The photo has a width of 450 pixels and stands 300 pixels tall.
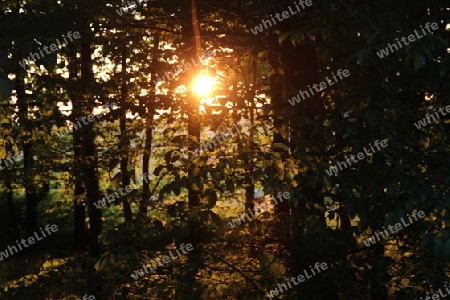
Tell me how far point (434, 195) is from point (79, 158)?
7.26 m

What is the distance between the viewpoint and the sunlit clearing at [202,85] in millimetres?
5600

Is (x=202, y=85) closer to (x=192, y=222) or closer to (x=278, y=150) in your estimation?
(x=278, y=150)

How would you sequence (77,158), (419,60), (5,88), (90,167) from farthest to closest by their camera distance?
Answer: 1. (90,167)
2. (77,158)
3. (419,60)
4. (5,88)

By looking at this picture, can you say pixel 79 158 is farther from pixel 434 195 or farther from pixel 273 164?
pixel 434 195

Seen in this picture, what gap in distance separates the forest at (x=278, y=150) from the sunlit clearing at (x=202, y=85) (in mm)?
29

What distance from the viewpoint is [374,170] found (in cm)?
428

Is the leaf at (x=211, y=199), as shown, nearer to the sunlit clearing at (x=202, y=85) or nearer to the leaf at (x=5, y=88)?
the sunlit clearing at (x=202, y=85)

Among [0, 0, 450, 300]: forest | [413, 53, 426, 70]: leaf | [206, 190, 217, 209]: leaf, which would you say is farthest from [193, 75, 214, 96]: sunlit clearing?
[413, 53, 426, 70]: leaf

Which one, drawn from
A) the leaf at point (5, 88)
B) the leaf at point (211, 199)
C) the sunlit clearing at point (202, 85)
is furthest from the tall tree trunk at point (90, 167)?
the leaf at point (5, 88)

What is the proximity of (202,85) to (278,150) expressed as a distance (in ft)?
4.36

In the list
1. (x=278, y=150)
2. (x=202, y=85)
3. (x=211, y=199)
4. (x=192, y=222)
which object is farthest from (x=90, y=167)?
(x=211, y=199)

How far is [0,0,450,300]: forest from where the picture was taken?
4.11 meters

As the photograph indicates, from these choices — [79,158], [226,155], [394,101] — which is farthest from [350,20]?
[79,158]

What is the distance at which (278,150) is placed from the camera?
211 inches
